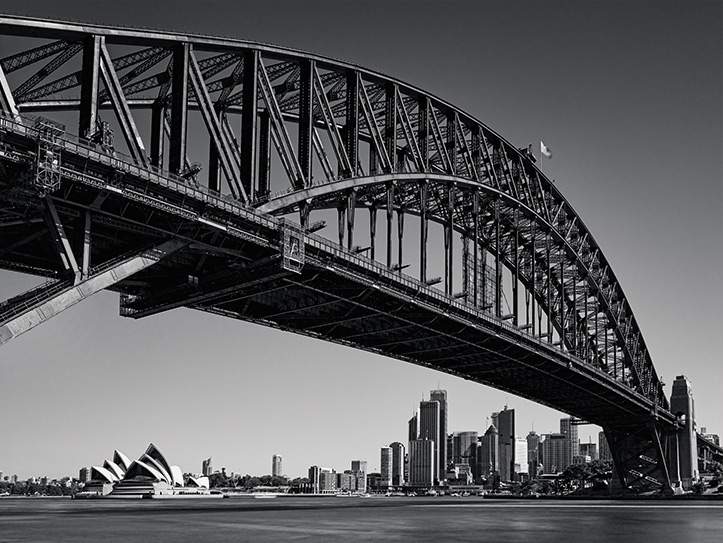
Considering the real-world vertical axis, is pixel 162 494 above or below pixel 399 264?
below

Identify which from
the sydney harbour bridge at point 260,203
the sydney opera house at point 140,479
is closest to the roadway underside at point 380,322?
the sydney harbour bridge at point 260,203

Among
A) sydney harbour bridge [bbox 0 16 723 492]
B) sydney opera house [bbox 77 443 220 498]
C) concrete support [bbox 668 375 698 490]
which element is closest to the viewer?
sydney harbour bridge [bbox 0 16 723 492]

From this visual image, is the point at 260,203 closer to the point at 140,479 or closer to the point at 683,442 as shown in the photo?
the point at 683,442

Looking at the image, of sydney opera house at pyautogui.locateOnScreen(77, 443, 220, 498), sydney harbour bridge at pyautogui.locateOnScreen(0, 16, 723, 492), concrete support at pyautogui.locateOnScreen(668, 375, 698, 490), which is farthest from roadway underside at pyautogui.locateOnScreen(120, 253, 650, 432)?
sydney opera house at pyautogui.locateOnScreen(77, 443, 220, 498)

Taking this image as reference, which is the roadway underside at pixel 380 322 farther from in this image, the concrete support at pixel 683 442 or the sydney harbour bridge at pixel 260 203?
the concrete support at pixel 683 442

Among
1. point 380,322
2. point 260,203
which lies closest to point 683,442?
point 380,322

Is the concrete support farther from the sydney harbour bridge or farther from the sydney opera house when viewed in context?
the sydney opera house

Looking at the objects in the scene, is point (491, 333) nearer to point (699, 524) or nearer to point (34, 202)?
point (699, 524)

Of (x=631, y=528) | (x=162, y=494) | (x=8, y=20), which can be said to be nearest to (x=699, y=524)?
(x=631, y=528)
